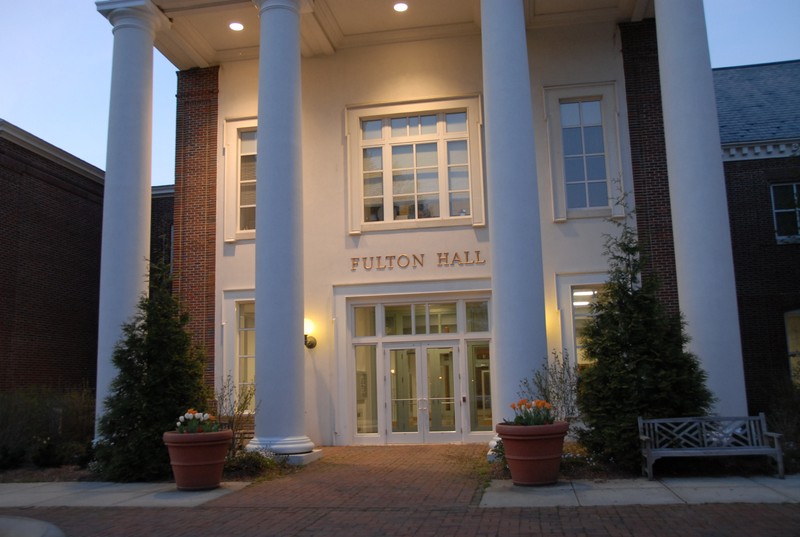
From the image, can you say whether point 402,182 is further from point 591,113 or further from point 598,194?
point 591,113

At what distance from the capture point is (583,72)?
16.8 m

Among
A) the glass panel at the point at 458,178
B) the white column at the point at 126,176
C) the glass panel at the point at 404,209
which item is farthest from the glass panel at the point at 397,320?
the white column at the point at 126,176

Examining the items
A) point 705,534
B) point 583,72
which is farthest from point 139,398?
point 583,72

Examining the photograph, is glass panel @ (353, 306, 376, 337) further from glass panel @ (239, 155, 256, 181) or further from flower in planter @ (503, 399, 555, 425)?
flower in planter @ (503, 399, 555, 425)

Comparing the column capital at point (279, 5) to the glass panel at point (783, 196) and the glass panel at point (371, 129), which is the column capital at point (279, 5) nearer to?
the glass panel at point (371, 129)

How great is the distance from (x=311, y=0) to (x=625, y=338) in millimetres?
9385

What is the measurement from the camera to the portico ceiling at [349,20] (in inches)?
635

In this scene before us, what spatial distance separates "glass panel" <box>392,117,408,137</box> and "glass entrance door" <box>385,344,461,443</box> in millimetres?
5107

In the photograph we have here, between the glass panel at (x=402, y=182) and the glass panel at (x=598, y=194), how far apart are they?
410 cm

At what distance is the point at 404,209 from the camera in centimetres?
1720

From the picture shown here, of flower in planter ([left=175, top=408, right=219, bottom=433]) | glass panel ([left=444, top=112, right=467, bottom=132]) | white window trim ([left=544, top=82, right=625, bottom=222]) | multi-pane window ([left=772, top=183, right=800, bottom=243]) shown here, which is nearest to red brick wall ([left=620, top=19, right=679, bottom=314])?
white window trim ([left=544, top=82, right=625, bottom=222])

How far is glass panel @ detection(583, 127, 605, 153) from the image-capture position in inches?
661

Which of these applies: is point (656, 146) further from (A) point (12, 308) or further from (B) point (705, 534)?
(A) point (12, 308)

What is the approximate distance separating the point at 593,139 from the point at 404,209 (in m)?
4.66
